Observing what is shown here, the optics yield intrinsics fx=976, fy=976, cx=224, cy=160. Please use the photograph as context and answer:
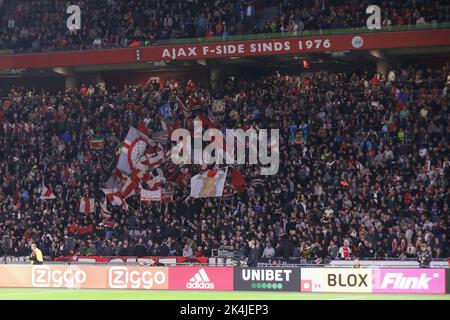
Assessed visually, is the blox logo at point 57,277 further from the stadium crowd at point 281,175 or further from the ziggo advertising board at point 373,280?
the ziggo advertising board at point 373,280

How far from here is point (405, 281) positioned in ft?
88.2

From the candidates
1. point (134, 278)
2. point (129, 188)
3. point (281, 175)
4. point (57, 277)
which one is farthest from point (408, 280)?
point (129, 188)

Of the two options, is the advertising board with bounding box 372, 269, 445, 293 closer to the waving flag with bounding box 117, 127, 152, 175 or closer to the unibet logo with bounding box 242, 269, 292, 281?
the unibet logo with bounding box 242, 269, 292, 281

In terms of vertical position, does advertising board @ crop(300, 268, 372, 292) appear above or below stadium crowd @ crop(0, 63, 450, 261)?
below

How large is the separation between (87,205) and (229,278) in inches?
386

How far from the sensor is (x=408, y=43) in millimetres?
36281

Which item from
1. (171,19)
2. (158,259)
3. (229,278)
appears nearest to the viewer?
(229,278)

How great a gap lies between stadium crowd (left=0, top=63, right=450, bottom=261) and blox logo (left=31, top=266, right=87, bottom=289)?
4.01m

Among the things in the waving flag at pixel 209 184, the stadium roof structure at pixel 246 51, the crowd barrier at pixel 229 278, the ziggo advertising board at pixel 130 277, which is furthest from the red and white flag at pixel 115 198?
the ziggo advertising board at pixel 130 277

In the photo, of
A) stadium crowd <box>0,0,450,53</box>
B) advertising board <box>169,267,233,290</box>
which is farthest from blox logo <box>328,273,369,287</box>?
stadium crowd <box>0,0,450,53</box>

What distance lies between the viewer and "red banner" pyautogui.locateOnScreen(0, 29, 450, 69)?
3628cm

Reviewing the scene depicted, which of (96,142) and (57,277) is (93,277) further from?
(96,142)

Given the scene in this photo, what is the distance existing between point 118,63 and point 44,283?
589 inches
